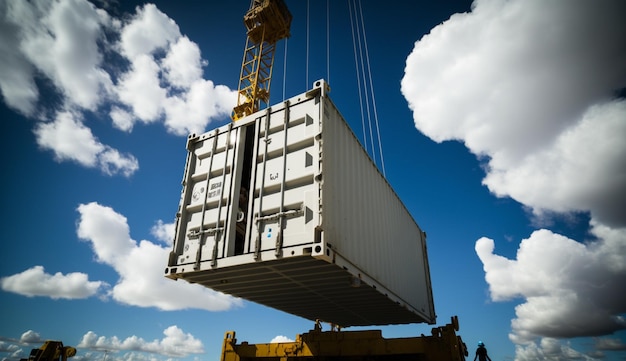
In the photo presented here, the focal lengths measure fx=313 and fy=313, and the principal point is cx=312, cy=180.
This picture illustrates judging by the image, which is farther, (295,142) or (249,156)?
(249,156)

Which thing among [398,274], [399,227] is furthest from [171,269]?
[399,227]

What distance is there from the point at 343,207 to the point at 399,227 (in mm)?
4176

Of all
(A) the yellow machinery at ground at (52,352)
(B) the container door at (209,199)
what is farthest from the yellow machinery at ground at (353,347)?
(A) the yellow machinery at ground at (52,352)

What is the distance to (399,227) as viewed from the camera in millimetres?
9117

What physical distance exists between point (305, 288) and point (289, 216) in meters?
1.85

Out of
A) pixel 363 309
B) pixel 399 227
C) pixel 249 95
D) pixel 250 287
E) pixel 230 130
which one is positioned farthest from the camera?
pixel 249 95

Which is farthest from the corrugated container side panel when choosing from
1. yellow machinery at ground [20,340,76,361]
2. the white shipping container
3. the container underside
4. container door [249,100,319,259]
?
yellow machinery at ground [20,340,76,361]

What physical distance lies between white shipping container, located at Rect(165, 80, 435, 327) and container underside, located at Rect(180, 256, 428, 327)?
2cm

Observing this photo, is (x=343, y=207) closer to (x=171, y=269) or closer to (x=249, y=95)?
(x=171, y=269)

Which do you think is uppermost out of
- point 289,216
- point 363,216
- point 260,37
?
point 260,37

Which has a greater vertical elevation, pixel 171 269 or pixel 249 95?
pixel 249 95

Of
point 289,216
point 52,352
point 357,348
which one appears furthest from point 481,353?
point 52,352

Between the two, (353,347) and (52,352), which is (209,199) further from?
(52,352)

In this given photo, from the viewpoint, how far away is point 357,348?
5.49 meters
